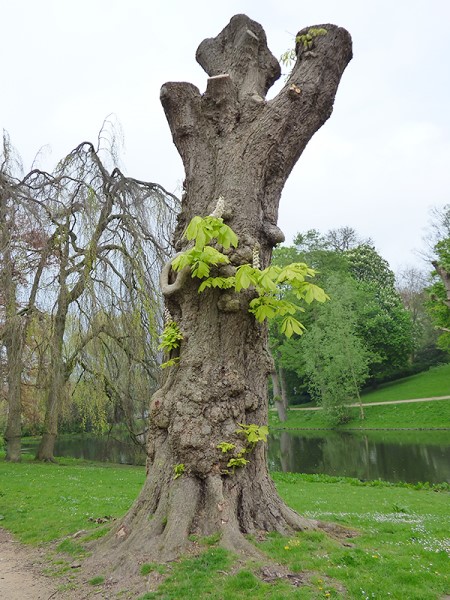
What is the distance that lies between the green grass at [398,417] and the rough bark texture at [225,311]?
75.5 ft

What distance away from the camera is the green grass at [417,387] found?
1202 inches

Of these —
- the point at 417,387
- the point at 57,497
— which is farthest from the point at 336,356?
the point at 57,497

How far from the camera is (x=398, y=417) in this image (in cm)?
2664

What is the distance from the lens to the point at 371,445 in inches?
793

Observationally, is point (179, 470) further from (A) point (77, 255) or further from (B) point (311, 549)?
(A) point (77, 255)

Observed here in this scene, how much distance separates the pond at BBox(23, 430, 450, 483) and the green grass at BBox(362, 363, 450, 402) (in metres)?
7.31

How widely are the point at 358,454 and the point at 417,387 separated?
16.5m

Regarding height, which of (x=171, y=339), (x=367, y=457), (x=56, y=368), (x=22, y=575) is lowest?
(x=367, y=457)

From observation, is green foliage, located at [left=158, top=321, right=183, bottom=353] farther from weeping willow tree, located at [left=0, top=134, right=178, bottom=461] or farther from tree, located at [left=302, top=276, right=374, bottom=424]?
tree, located at [left=302, top=276, right=374, bottom=424]

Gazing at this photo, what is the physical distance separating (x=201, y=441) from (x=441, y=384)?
105 feet

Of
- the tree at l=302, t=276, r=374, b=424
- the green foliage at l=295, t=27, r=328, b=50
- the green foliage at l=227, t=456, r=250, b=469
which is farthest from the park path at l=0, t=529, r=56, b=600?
the tree at l=302, t=276, r=374, b=424

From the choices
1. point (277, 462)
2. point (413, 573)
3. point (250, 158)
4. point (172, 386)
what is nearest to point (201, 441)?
point (172, 386)

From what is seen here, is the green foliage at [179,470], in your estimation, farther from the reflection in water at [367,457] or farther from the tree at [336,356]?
the tree at [336,356]

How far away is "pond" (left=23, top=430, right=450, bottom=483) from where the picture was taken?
14119 millimetres
